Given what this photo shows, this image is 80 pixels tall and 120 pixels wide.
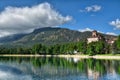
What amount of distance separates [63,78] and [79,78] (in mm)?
3132

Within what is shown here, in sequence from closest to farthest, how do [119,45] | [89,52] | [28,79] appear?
[28,79]
[119,45]
[89,52]

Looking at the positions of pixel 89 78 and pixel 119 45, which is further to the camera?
pixel 119 45

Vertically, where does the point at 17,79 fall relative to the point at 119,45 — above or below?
below

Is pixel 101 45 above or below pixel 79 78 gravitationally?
above

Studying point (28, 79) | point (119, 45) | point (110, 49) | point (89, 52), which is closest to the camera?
point (28, 79)

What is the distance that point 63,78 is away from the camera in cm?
5622

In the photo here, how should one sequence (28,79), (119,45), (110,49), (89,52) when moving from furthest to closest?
(110,49)
(89,52)
(119,45)
(28,79)

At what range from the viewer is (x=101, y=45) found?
18112cm

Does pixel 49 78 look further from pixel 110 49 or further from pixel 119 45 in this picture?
pixel 110 49

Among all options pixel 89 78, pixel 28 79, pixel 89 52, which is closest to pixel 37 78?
pixel 28 79

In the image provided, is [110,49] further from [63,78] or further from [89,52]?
[63,78]

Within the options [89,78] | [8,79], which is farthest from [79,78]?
[8,79]

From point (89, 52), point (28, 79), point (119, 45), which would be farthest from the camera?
point (89, 52)

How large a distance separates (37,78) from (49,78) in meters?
2.37
